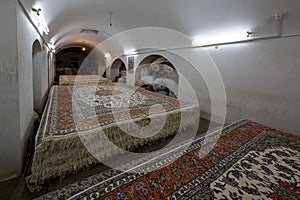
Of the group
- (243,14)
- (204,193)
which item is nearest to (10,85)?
(204,193)

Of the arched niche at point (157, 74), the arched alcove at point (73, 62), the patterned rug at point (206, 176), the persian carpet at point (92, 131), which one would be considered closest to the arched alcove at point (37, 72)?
the persian carpet at point (92, 131)

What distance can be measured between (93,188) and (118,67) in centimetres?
982

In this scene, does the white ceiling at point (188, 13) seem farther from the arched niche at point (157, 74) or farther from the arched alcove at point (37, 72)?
the arched niche at point (157, 74)

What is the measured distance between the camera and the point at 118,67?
1013 centimetres

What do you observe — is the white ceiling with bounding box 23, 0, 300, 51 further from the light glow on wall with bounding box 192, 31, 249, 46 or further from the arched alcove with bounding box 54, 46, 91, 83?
the arched alcove with bounding box 54, 46, 91, 83

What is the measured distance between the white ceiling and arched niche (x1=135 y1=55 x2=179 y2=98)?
7.66 feet

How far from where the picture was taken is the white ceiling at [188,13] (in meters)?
2.32

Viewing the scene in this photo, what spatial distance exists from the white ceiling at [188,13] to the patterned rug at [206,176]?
209 centimetres

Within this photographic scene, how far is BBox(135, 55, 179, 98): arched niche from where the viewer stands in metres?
6.28

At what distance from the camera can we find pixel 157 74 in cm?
706

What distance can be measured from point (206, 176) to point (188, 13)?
10.5 feet

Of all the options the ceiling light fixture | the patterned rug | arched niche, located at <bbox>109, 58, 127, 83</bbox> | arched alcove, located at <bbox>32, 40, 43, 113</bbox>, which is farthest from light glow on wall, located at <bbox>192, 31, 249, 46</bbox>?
arched niche, located at <bbox>109, 58, 127, 83</bbox>

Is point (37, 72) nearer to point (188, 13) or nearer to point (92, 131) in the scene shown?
point (92, 131)

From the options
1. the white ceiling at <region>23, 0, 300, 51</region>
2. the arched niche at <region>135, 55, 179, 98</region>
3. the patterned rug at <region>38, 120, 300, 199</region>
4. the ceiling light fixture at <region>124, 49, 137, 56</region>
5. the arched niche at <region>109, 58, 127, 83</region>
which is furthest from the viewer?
the arched niche at <region>109, 58, 127, 83</region>
